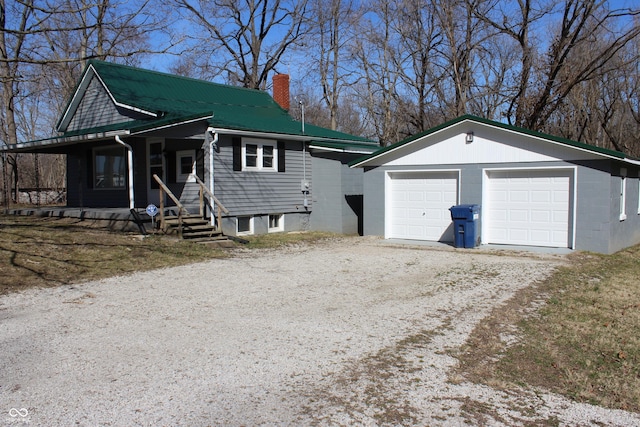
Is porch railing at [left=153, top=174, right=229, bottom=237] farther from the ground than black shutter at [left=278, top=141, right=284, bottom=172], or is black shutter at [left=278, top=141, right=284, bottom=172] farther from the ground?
black shutter at [left=278, top=141, right=284, bottom=172]

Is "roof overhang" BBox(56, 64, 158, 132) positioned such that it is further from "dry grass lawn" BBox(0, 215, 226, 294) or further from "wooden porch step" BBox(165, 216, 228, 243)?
"dry grass lawn" BBox(0, 215, 226, 294)

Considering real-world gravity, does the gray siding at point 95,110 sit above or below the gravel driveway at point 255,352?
above

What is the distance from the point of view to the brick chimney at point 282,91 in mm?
21969

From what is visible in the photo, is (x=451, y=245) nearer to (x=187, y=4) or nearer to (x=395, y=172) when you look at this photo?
(x=395, y=172)

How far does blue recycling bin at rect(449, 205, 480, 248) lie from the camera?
1354 cm

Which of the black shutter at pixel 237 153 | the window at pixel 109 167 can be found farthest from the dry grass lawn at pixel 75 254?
the black shutter at pixel 237 153

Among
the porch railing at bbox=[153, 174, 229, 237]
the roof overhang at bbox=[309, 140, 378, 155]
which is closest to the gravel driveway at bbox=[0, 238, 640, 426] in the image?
the porch railing at bbox=[153, 174, 229, 237]

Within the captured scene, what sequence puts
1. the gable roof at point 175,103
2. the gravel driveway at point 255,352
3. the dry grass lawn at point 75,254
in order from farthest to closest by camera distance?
the gable roof at point 175,103 → the dry grass lawn at point 75,254 → the gravel driveway at point 255,352

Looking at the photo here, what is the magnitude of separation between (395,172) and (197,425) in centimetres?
1270

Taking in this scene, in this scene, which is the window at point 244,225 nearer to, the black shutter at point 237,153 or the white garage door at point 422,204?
the black shutter at point 237,153

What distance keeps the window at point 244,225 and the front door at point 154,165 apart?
2660 mm

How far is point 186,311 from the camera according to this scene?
7027mm

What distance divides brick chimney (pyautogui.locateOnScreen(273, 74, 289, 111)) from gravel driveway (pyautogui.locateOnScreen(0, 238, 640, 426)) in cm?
1349

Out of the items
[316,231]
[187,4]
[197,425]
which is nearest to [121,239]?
[316,231]
